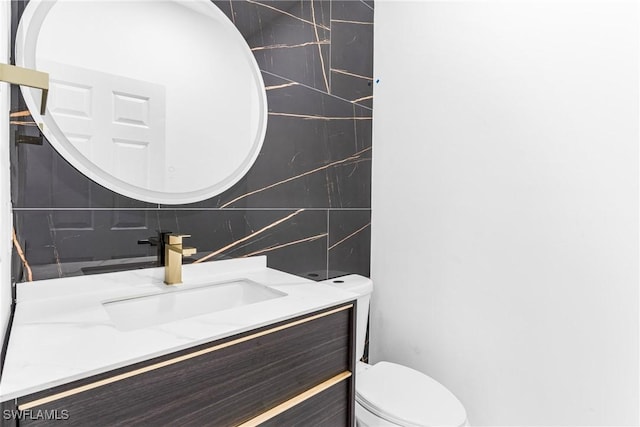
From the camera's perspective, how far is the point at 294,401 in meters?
0.87

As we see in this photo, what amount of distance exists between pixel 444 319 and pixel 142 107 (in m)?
1.45

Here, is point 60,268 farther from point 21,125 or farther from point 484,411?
point 484,411

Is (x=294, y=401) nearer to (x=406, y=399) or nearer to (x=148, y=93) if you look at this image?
(x=406, y=399)

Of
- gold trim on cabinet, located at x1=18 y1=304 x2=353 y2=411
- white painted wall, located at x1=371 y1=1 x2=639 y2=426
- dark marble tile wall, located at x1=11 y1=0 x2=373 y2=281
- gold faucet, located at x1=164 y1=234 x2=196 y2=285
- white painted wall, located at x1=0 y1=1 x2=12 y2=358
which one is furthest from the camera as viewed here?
white painted wall, located at x1=371 y1=1 x2=639 y2=426

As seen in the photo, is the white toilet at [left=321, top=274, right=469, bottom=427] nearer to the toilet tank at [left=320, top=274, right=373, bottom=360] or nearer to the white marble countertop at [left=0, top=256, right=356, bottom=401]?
the toilet tank at [left=320, top=274, right=373, bottom=360]

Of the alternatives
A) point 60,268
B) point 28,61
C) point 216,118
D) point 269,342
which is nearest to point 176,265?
point 60,268

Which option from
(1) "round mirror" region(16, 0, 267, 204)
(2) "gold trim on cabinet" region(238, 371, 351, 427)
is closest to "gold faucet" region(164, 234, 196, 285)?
(1) "round mirror" region(16, 0, 267, 204)

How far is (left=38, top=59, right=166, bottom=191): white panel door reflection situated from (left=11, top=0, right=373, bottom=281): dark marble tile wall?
0.24 ft

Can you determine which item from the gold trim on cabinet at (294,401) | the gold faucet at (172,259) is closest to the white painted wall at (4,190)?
the gold faucet at (172,259)

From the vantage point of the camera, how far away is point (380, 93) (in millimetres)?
1819

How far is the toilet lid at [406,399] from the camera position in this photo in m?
1.15

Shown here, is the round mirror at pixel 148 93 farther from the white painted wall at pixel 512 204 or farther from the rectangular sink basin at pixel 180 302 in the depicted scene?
the white painted wall at pixel 512 204

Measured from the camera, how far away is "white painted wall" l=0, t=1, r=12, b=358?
0.68 m

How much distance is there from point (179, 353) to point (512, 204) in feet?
4.22
